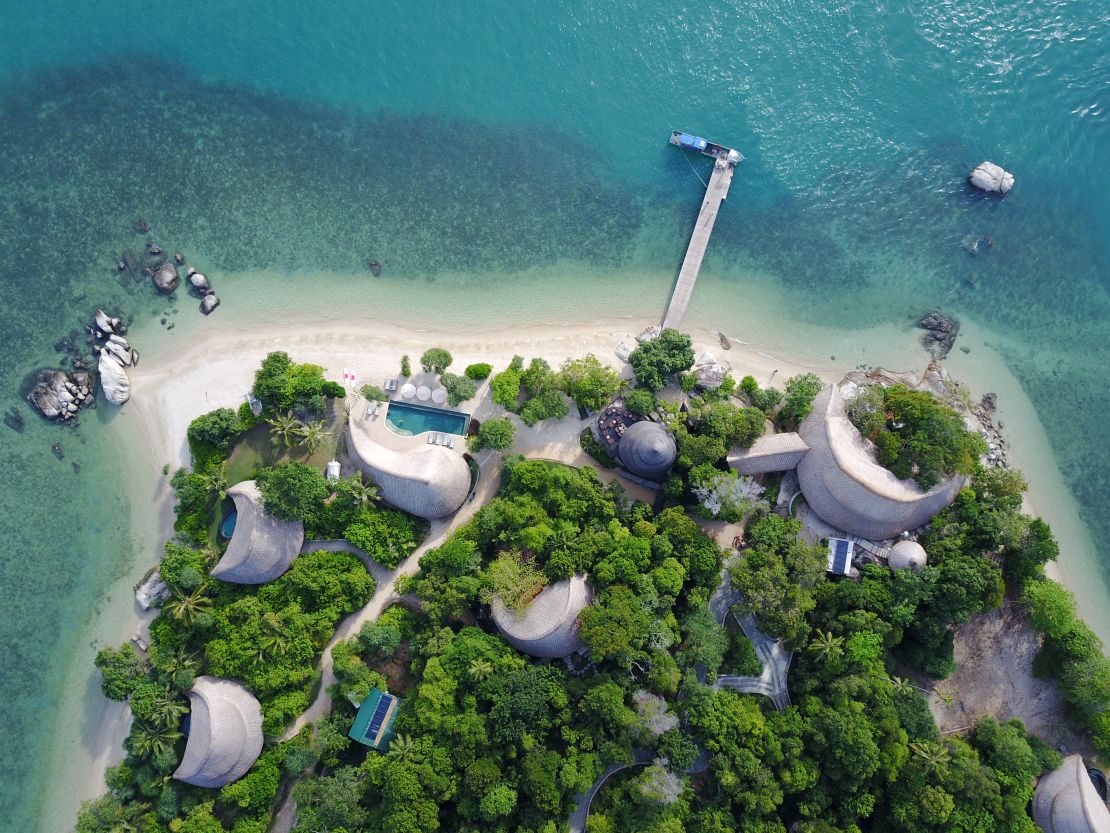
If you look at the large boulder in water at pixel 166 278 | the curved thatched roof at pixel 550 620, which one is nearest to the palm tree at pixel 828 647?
the curved thatched roof at pixel 550 620

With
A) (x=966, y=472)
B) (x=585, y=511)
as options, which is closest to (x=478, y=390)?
(x=585, y=511)

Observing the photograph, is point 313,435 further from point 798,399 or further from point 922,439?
point 922,439

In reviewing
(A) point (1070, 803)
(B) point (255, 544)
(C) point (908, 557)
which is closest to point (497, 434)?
(B) point (255, 544)

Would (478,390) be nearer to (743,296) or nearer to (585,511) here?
(585,511)

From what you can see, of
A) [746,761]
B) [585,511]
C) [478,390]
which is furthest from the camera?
[478,390]

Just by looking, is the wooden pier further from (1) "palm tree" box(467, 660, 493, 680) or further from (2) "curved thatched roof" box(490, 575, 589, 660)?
(1) "palm tree" box(467, 660, 493, 680)

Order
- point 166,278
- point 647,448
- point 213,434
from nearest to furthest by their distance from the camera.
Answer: point 647,448 → point 213,434 → point 166,278

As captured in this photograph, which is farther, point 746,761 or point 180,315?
point 180,315

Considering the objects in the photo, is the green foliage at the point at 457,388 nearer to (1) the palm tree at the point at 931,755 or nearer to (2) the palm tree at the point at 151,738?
(2) the palm tree at the point at 151,738
